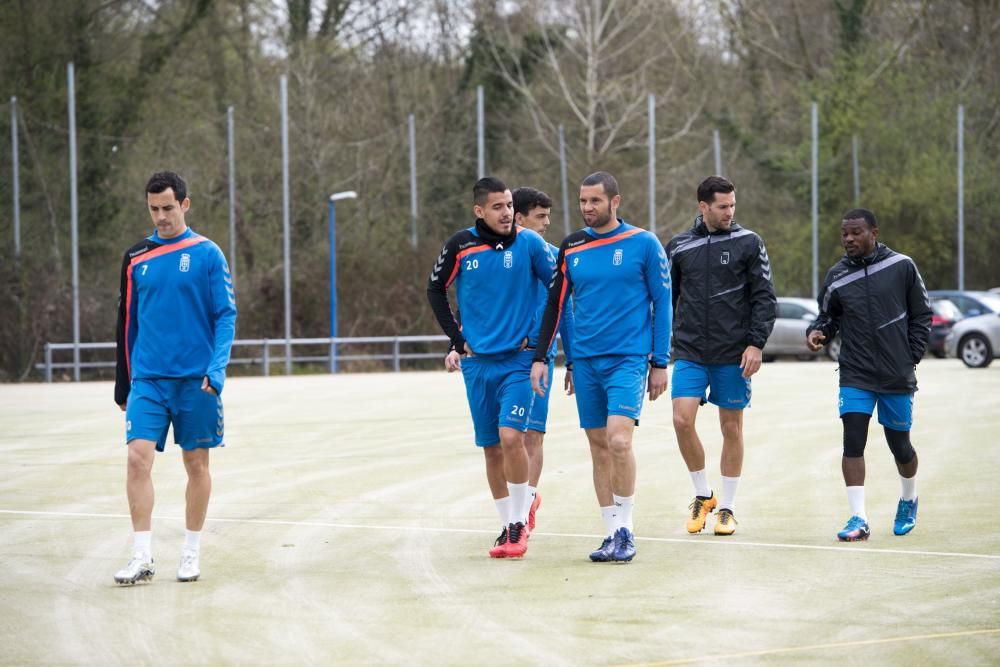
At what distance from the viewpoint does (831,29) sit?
5812 centimetres

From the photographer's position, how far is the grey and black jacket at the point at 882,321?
9391 mm

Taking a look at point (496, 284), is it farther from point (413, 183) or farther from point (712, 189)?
point (413, 183)

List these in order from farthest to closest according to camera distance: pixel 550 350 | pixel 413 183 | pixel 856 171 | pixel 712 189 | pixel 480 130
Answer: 1. pixel 856 171
2. pixel 480 130
3. pixel 413 183
4. pixel 712 189
5. pixel 550 350

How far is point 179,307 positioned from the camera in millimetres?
8094

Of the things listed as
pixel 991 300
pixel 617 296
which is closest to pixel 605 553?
pixel 617 296

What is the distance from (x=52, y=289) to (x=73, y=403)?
13243mm

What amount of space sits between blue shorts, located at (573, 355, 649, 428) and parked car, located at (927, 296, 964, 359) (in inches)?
1129

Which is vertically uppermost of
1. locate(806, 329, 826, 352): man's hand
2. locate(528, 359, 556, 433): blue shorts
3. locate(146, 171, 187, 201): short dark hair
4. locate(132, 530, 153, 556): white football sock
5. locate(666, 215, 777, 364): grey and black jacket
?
locate(146, 171, 187, 201): short dark hair

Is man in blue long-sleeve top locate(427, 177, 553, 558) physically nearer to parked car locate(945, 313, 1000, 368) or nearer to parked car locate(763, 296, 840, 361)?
parked car locate(945, 313, 1000, 368)

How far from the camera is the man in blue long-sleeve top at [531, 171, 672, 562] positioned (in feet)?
28.7

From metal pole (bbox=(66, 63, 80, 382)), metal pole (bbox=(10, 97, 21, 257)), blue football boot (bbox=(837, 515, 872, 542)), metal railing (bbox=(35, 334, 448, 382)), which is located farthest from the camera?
metal pole (bbox=(10, 97, 21, 257))

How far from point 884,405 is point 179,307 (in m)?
4.12

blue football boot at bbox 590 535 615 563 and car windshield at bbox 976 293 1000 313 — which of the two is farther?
car windshield at bbox 976 293 1000 313

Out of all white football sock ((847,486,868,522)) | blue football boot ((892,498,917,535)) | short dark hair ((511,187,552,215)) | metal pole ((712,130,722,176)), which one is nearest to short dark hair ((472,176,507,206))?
short dark hair ((511,187,552,215))
